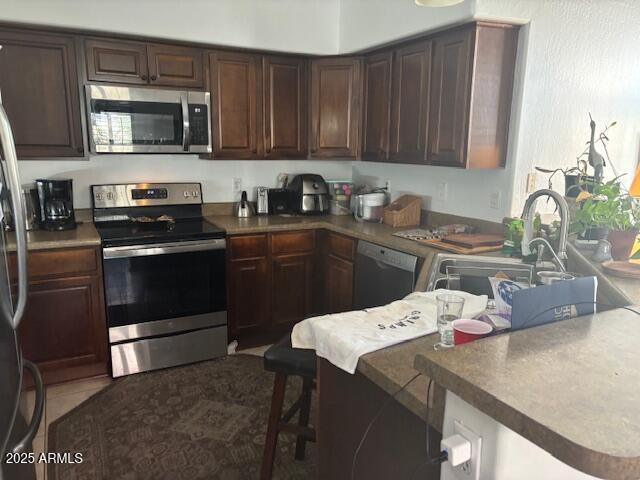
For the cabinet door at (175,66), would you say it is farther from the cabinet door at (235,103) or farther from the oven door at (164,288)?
the oven door at (164,288)

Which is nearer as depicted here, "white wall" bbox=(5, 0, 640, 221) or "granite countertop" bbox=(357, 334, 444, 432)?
"granite countertop" bbox=(357, 334, 444, 432)

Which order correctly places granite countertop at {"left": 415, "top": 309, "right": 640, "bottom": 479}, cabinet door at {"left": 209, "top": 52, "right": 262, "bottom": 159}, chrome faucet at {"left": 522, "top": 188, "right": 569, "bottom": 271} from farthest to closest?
cabinet door at {"left": 209, "top": 52, "right": 262, "bottom": 159} → chrome faucet at {"left": 522, "top": 188, "right": 569, "bottom": 271} → granite countertop at {"left": 415, "top": 309, "right": 640, "bottom": 479}

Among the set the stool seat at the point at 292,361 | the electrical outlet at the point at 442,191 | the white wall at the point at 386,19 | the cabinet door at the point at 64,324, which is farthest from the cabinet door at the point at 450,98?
the cabinet door at the point at 64,324

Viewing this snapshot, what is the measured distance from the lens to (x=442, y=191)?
331 centimetres

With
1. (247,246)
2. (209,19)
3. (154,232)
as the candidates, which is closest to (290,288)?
(247,246)

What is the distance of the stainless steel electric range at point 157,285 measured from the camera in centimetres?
291

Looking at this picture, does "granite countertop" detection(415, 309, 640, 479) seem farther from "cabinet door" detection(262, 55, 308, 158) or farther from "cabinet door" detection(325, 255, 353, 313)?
"cabinet door" detection(262, 55, 308, 158)

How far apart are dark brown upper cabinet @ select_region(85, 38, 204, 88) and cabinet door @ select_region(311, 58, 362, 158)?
34.4 inches

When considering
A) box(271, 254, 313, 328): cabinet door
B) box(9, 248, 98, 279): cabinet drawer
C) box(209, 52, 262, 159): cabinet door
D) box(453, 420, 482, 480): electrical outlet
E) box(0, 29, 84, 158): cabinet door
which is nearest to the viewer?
box(453, 420, 482, 480): electrical outlet

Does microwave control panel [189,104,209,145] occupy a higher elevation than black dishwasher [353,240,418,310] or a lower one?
higher

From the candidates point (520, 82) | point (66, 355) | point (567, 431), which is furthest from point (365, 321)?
point (66, 355)

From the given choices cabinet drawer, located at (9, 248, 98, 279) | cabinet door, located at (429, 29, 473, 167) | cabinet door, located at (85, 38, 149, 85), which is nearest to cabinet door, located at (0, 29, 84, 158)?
cabinet door, located at (85, 38, 149, 85)

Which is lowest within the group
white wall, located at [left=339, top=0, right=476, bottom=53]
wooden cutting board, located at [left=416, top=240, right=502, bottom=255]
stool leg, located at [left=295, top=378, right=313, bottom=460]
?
stool leg, located at [left=295, top=378, right=313, bottom=460]

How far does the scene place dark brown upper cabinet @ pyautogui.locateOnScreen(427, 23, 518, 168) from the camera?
2.62 metres
